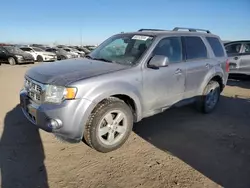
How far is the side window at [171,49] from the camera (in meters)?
4.25

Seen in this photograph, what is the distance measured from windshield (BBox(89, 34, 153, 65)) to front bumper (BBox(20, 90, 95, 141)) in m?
1.22

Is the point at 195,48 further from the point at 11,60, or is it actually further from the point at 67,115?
the point at 11,60

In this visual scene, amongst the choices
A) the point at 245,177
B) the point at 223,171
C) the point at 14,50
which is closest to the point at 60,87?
the point at 223,171

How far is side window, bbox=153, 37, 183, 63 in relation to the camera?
4.25 metres

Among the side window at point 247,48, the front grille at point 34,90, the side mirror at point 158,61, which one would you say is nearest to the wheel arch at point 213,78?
the side mirror at point 158,61

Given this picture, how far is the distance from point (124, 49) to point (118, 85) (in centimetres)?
112

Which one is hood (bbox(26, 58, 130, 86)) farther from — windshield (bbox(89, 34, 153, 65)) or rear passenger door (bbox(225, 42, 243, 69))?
rear passenger door (bbox(225, 42, 243, 69))

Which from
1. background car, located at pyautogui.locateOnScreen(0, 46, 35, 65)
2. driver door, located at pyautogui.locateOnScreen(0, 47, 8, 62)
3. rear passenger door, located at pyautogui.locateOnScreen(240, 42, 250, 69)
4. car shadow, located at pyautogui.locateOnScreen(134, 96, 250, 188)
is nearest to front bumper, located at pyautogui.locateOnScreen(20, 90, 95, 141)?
car shadow, located at pyautogui.locateOnScreen(134, 96, 250, 188)

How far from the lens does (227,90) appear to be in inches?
330

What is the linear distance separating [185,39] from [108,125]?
2463 millimetres

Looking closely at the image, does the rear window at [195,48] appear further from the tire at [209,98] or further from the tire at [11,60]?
the tire at [11,60]

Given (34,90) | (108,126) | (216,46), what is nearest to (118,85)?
(108,126)

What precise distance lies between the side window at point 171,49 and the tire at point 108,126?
3.99 feet

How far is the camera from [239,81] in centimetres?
1038
